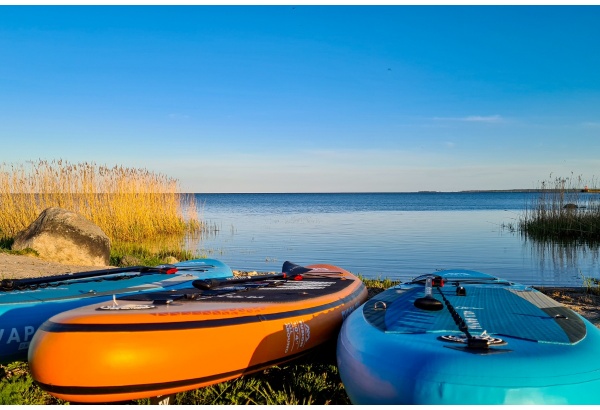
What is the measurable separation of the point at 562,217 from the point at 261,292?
41.8ft

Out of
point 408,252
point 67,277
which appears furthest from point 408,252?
point 67,277

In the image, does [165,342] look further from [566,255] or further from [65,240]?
[566,255]

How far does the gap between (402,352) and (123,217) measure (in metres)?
11.2

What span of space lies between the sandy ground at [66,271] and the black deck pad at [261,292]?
2.54 meters

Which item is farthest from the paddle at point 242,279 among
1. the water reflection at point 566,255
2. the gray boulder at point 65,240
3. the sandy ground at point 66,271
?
the water reflection at point 566,255

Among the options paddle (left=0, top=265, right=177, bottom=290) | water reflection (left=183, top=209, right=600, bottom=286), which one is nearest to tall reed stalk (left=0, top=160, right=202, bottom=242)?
water reflection (left=183, top=209, right=600, bottom=286)

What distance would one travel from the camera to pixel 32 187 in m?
11.7

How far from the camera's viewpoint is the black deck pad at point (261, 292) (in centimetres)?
385

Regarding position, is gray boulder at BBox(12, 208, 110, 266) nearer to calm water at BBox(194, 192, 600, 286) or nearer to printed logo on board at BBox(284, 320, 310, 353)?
calm water at BBox(194, 192, 600, 286)

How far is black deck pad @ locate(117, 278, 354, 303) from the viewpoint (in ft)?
12.6

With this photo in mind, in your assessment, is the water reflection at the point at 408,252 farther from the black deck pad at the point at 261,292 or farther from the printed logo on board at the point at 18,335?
the printed logo on board at the point at 18,335

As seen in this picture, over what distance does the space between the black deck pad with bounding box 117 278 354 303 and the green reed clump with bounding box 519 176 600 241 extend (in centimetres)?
1111
